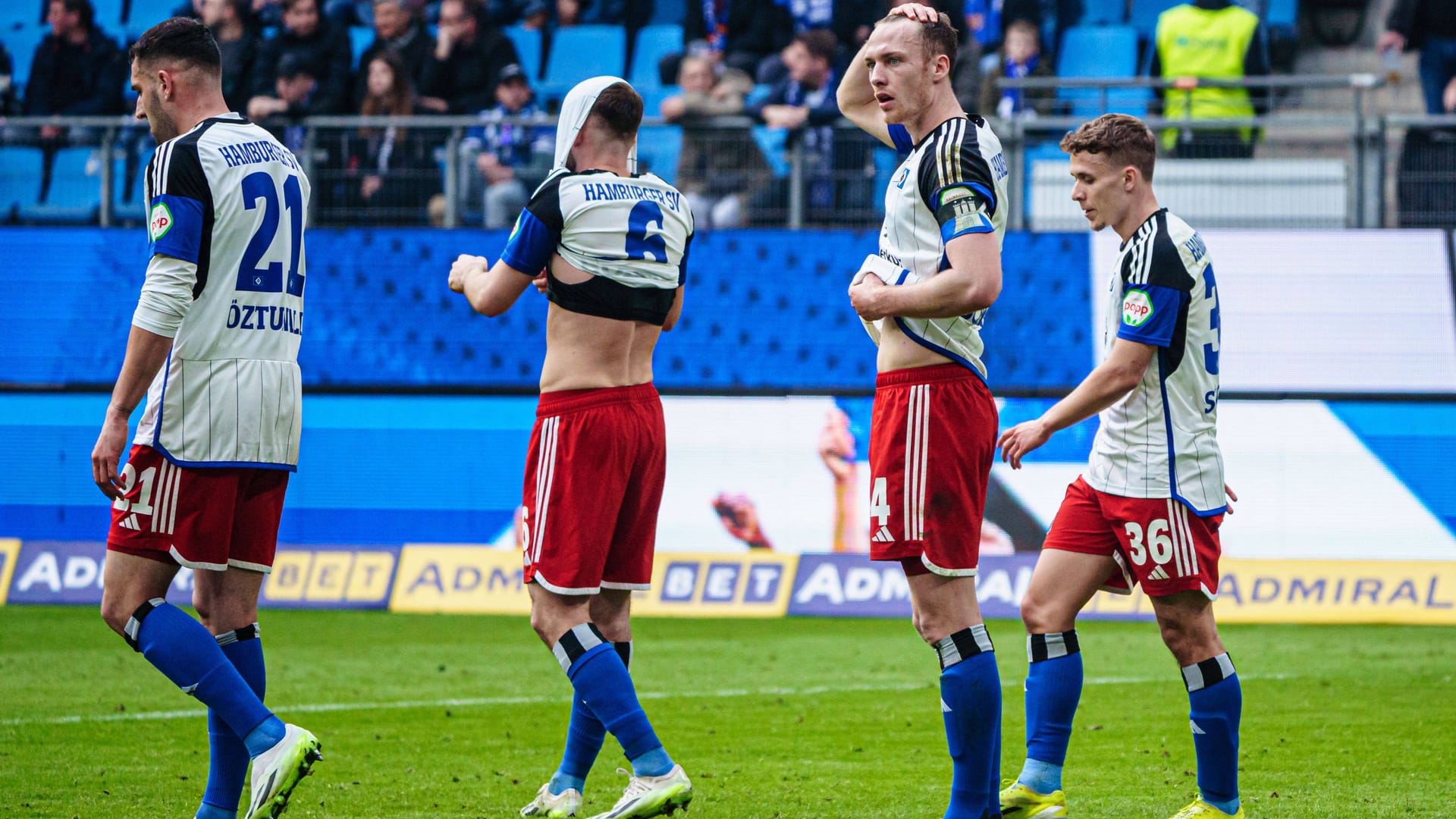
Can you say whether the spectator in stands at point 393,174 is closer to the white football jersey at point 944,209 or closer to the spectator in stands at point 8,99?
the spectator in stands at point 8,99

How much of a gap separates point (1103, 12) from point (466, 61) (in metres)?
6.19

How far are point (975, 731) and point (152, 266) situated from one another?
8.74 ft

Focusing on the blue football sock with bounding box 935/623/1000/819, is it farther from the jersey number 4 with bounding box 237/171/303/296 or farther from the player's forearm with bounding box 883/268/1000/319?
the jersey number 4 with bounding box 237/171/303/296

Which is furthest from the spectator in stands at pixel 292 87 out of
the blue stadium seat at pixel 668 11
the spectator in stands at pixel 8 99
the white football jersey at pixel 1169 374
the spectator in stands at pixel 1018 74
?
the white football jersey at pixel 1169 374

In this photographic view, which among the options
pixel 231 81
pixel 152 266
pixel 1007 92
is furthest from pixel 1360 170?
pixel 152 266

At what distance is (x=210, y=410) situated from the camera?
4738 millimetres

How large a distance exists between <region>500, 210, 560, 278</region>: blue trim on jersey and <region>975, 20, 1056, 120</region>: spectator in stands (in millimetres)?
8699

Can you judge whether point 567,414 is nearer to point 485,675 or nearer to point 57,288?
point 485,675

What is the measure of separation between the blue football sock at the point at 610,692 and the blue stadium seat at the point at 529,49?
39.4 feet

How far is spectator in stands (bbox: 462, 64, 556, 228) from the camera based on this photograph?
13078mm

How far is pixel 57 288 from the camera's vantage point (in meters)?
13.6

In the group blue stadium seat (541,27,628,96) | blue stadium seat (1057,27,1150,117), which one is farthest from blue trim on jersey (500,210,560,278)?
blue stadium seat (541,27,628,96)

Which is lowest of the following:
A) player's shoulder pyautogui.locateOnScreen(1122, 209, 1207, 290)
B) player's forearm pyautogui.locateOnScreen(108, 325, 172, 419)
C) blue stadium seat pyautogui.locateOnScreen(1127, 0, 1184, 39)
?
player's forearm pyautogui.locateOnScreen(108, 325, 172, 419)

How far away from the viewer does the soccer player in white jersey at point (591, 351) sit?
4.70m
